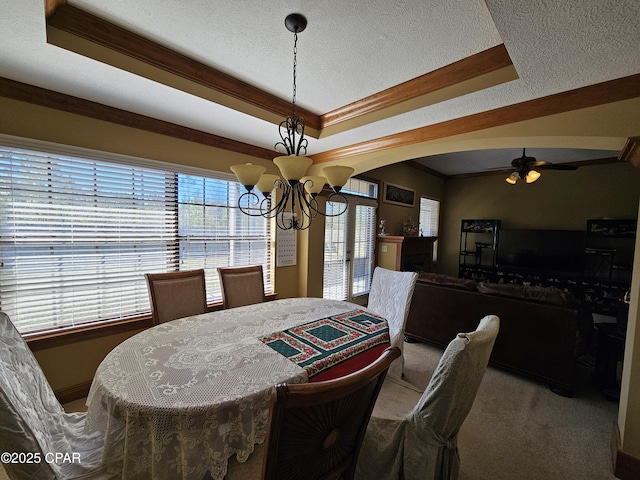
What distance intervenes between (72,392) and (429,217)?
619cm

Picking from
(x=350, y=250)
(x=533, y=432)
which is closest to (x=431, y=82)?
(x=533, y=432)

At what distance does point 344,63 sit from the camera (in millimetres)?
1749

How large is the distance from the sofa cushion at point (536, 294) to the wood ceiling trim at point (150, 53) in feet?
8.67

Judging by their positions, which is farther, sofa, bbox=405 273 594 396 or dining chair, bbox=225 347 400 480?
sofa, bbox=405 273 594 396

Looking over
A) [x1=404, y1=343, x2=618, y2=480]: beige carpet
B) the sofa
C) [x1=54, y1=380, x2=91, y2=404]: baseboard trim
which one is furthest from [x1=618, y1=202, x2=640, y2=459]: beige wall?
[x1=54, y1=380, x2=91, y2=404]: baseboard trim

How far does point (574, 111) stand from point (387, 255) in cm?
309

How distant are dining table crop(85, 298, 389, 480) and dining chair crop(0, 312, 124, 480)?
0.23ft

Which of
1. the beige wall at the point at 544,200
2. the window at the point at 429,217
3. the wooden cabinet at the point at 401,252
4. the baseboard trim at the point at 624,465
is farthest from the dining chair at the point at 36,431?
the beige wall at the point at 544,200

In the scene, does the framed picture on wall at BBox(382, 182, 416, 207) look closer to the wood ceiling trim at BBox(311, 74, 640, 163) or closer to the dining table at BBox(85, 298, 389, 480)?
the wood ceiling trim at BBox(311, 74, 640, 163)

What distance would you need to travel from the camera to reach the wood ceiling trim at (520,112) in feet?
5.21

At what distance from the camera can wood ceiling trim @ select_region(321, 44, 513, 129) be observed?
1.62m

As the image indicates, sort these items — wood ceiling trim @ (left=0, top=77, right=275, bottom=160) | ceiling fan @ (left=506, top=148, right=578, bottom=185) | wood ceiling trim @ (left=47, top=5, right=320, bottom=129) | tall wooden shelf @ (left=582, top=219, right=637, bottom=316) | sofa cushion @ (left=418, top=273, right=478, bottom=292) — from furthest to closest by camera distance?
tall wooden shelf @ (left=582, top=219, right=637, bottom=316), ceiling fan @ (left=506, top=148, right=578, bottom=185), sofa cushion @ (left=418, top=273, right=478, bottom=292), wood ceiling trim @ (left=0, top=77, right=275, bottom=160), wood ceiling trim @ (left=47, top=5, right=320, bottom=129)

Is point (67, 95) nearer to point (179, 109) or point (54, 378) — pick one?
point (179, 109)

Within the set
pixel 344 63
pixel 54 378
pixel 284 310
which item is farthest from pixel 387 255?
pixel 54 378
